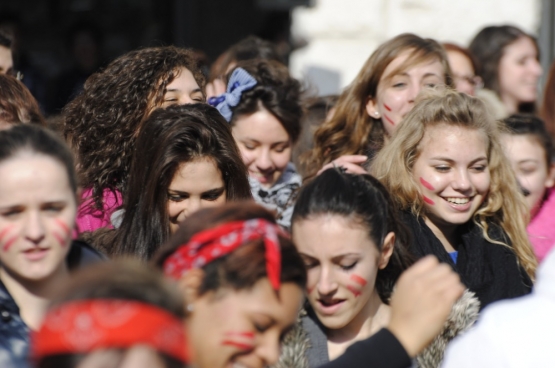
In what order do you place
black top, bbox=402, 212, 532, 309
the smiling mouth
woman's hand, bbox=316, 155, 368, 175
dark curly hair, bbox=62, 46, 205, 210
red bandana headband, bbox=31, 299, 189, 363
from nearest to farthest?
red bandana headband, bbox=31, 299, 189, 363, woman's hand, bbox=316, 155, 368, 175, black top, bbox=402, 212, 532, 309, the smiling mouth, dark curly hair, bbox=62, 46, 205, 210

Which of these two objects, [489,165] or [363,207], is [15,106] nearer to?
[363,207]

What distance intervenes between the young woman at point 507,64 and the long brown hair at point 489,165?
7.41 ft

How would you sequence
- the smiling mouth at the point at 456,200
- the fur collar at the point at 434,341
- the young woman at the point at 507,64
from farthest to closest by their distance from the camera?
the young woman at the point at 507,64
the smiling mouth at the point at 456,200
the fur collar at the point at 434,341

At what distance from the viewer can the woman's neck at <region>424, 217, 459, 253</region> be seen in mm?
3656

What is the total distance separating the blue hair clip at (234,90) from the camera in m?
4.54

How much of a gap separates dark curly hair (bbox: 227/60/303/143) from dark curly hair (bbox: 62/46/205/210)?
0.61m

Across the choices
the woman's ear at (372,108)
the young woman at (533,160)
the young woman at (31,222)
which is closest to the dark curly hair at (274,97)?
the woman's ear at (372,108)

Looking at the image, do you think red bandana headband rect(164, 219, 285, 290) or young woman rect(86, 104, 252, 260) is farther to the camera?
young woman rect(86, 104, 252, 260)

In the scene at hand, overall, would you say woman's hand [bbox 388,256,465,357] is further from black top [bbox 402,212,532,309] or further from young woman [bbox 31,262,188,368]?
black top [bbox 402,212,532,309]

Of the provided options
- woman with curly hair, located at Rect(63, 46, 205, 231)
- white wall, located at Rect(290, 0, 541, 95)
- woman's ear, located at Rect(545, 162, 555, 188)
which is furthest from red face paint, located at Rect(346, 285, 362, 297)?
white wall, located at Rect(290, 0, 541, 95)

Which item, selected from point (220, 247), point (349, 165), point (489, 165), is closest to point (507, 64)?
point (489, 165)

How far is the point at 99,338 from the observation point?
149 cm

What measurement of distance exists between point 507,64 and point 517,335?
14.2 ft

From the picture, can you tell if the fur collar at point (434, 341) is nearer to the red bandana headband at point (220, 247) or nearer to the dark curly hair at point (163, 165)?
the dark curly hair at point (163, 165)
